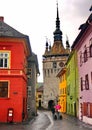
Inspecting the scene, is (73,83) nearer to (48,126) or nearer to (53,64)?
(48,126)

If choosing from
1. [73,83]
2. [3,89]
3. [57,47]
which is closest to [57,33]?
[57,47]

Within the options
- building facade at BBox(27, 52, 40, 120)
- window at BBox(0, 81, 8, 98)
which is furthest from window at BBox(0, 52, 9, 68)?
building facade at BBox(27, 52, 40, 120)

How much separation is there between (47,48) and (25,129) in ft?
354

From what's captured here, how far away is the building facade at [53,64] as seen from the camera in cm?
12244

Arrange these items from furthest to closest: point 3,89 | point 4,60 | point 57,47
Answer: point 57,47 → point 4,60 → point 3,89

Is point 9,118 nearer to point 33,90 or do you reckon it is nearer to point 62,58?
point 33,90

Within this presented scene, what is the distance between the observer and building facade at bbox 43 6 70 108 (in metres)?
122

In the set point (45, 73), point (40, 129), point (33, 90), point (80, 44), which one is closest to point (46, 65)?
point (45, 73)

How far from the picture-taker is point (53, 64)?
418 feet

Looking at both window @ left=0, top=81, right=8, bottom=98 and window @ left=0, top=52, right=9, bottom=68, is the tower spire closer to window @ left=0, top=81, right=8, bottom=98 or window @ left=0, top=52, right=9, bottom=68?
window @ left=0, top=52, right=9, bottom=68

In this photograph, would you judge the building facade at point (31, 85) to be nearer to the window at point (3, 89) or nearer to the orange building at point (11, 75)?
the orange building at point (11, 75)

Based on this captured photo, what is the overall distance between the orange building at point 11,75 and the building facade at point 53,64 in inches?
3269

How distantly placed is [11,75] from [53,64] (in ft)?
299

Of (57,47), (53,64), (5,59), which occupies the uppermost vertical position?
(57,47)
